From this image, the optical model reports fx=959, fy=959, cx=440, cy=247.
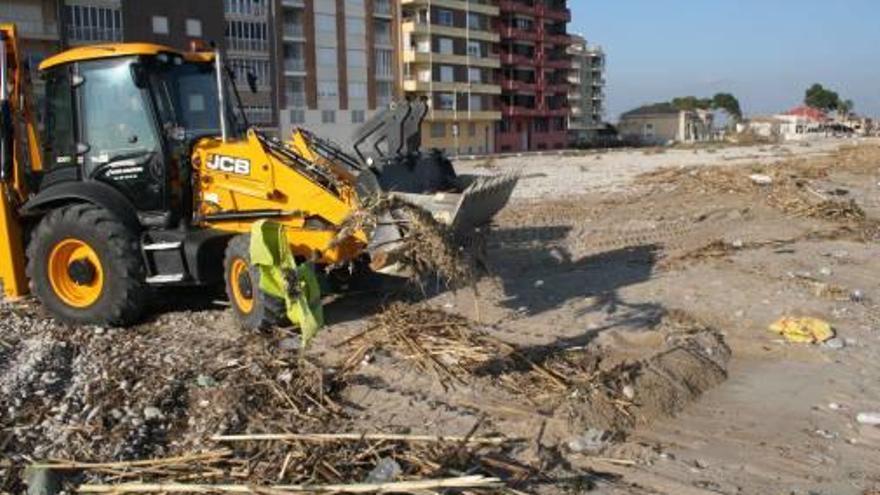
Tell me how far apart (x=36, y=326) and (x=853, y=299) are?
26.5 ft

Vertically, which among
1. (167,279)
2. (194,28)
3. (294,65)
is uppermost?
(194,28)

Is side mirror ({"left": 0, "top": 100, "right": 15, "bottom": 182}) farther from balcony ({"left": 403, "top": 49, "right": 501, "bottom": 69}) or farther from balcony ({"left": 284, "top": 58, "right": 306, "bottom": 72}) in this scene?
balcony ({"left": 403, "top": 49, "right": 501, "bottom": 69})

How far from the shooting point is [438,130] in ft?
276

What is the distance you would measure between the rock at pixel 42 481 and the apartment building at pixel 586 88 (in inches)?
4743

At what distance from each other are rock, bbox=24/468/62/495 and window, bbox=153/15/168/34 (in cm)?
5805

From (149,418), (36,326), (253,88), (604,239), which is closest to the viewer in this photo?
(149,418)

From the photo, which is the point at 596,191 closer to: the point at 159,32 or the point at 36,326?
the point at 36,326

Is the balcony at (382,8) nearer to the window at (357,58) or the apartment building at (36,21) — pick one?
the window at (357,58)

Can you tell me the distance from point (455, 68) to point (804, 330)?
78364 millimetres

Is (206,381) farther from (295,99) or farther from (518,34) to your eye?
(518,34)

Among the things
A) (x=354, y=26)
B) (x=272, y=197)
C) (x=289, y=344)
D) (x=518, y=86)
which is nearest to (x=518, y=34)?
(x=518, y=86)

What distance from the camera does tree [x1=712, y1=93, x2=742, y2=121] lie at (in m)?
157

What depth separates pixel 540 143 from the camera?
96688mm

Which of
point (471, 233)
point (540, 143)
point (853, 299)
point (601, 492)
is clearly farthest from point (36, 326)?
point (540, 143)
